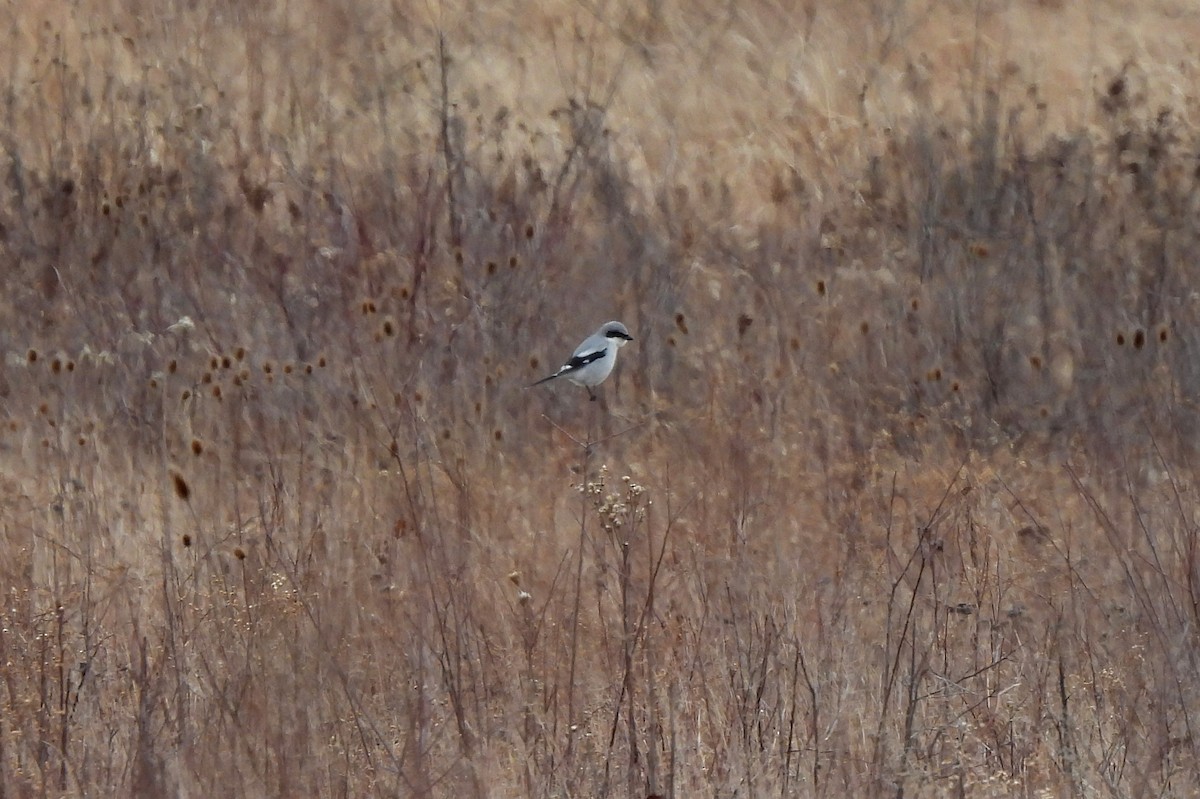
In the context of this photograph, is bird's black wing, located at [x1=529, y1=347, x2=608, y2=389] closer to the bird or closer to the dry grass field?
the bird

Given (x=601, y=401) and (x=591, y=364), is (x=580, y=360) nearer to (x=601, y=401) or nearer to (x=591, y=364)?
(x=591, y=364)

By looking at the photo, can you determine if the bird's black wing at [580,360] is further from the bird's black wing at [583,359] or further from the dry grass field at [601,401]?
the dry grass field at [601,401]

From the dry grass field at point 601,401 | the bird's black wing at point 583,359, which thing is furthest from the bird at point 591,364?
the dry grass field at point 601,401

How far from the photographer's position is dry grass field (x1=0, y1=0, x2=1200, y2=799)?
12.4ft

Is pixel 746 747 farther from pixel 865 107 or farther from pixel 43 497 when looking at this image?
pixel 865 107

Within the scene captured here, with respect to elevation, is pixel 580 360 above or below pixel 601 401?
above

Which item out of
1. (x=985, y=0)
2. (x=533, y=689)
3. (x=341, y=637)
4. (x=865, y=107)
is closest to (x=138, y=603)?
(x=341, y=637)

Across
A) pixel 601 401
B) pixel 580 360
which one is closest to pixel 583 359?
pixel 580 360

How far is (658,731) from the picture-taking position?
12.2 ft

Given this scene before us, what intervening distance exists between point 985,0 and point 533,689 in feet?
34.6

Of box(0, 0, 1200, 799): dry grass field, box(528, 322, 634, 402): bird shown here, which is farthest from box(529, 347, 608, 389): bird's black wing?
box(0, 0, 1200, 799): dry grass field

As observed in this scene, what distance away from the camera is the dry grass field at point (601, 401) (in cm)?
379

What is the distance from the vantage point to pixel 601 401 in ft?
25.7

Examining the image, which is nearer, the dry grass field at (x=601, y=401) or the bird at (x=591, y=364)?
the dry grass field at (x=601, y=401)
